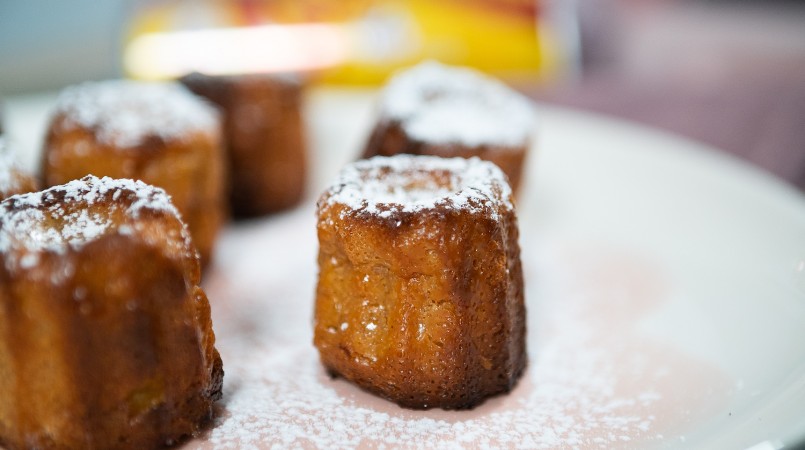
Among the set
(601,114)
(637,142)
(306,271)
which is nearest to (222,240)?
(306,271)

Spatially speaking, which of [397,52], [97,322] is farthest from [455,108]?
[397,52]

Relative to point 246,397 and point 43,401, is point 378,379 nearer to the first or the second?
point 246,397

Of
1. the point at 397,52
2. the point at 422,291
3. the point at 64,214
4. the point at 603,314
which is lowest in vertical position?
the point at 603,314

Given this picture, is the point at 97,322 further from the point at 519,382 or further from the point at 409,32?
the point at 409,32

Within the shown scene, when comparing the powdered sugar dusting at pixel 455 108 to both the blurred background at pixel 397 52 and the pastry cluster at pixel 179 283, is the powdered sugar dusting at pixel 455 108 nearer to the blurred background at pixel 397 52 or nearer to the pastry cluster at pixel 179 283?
the pastry cluster at pixel 179 283

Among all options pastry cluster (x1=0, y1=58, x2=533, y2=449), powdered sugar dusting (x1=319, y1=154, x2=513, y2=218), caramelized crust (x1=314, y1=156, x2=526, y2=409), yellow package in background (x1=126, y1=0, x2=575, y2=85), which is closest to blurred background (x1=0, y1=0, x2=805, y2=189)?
yellow package in background (x1=126, y1=0, x2=575, y2=85)

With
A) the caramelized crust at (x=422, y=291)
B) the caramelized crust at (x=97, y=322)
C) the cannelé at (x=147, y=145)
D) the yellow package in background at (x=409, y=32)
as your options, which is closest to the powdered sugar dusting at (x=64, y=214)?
the caramelized crust at (x=97, y=322)

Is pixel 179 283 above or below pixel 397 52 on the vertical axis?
above
